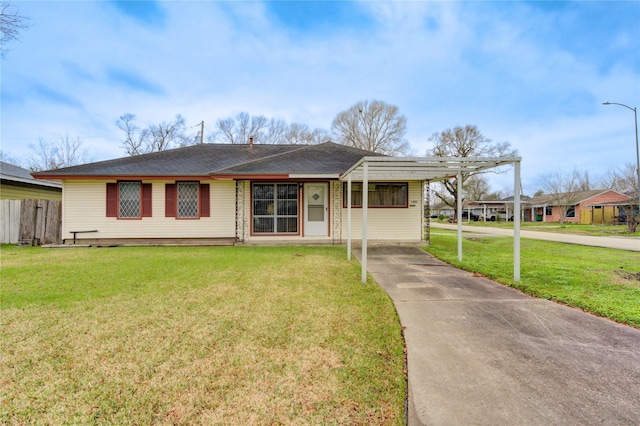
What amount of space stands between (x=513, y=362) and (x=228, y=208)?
9.48 metres

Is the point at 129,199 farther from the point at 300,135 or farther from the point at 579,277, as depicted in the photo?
the point at 300,135

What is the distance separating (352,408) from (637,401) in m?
1.95

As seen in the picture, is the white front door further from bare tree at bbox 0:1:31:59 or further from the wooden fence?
bare tree at bbox 0:1:31:59

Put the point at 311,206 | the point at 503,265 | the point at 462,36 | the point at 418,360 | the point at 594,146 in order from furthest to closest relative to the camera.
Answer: the point at 594,146 → the point at 462,36 → the point at 311,206 → the point at 503,265 → the point at 418,360

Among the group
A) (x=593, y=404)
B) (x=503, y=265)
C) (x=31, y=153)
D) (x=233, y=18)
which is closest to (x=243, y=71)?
(x=233, y=18)

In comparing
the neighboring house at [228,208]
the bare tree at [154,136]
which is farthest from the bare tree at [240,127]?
the neighboring house at [228,208]

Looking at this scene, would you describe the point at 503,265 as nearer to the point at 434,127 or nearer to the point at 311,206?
the point at 311,206

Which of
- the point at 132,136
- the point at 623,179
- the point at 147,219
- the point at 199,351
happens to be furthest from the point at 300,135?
the point at 623,179

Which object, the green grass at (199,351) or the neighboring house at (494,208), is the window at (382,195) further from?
the neighboring house at (494,208)

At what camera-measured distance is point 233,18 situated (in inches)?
407

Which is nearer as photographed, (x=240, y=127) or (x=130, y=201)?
(x=130, y=201)

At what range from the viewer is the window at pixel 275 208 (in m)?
10.3

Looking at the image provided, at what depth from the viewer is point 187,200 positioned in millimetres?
10344

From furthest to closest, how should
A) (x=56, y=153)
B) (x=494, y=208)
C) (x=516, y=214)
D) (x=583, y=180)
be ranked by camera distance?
(x=494, y=208)
(x=583, y=180)
(x=56, y=153)
(x=516, y=214)
